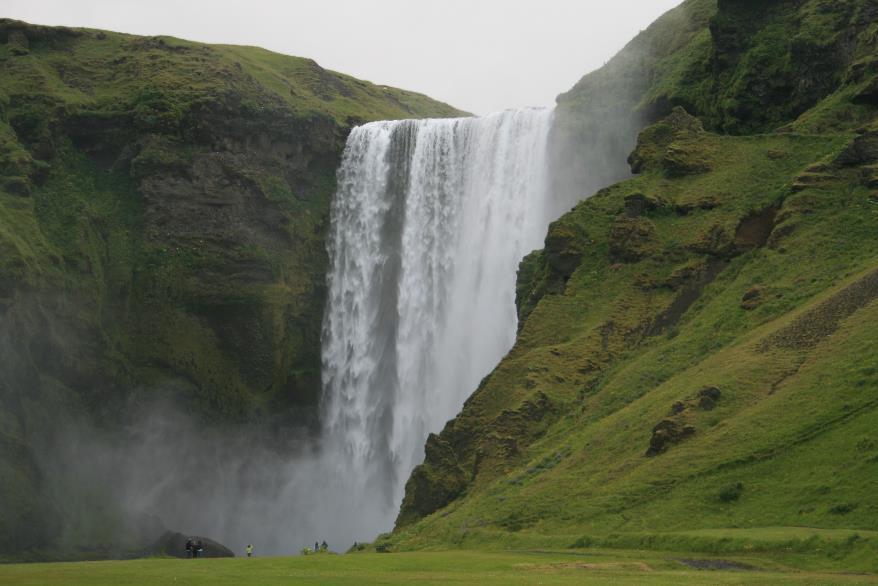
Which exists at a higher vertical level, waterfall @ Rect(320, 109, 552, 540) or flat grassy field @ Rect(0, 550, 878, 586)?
waterfall @ Rect(320, 109, 552, 540)

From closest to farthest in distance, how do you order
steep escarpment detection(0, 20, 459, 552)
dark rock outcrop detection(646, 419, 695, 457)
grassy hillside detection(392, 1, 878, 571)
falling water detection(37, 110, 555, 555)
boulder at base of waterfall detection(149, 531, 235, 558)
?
grassy hillside detection(392, 1, 878, 571) → dark rock outcrop detection(646, 419, 695, 457) → boulder at base of waterfall detection(149, 531, 235, 558) → falling water detection(37, 110, 555, 555) → steep escarpment detection(0, 20, 459, 552)

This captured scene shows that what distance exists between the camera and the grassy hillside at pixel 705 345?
33188mm

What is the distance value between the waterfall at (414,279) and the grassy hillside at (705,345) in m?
11.8

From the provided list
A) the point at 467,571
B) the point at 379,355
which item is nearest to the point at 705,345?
the point at 467,571

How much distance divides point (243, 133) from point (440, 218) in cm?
1570

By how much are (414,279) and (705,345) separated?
35653 mm

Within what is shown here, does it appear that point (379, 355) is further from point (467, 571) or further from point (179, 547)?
point (467, 571)

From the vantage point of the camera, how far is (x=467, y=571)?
2844cm

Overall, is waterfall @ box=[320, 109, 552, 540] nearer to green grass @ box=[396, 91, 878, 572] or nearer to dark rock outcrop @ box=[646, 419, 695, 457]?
green grass @ box=[396, 91, 878, 572]

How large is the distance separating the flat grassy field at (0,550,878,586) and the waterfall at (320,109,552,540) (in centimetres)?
3707

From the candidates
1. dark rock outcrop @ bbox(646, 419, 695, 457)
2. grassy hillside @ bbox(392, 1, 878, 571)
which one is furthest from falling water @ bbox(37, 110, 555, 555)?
dark rock outcrop @ bbox(646, 419, 695, 457)

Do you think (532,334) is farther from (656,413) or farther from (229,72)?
(229,72)

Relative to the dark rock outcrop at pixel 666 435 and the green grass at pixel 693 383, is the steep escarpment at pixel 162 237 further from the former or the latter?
the dark rock outcrop at pixel 666 435

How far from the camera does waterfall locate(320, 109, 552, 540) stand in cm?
7138
